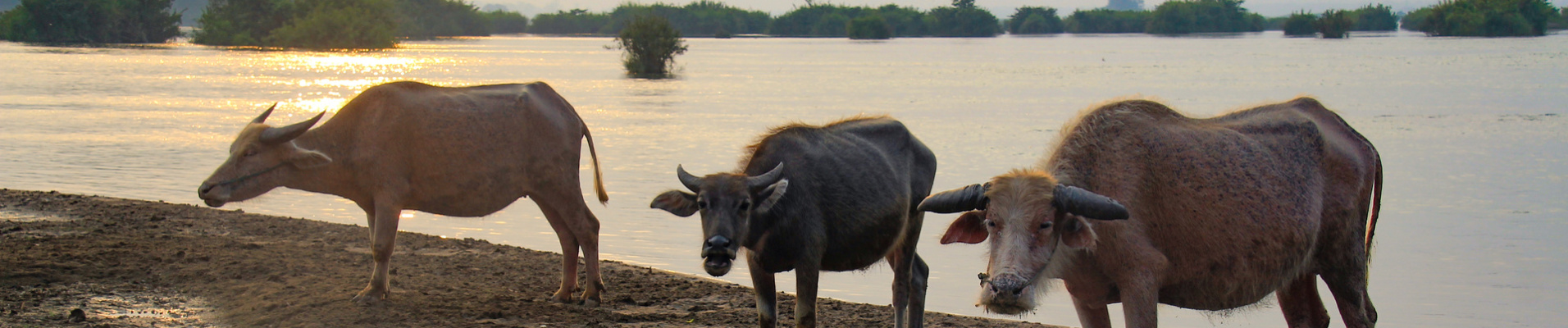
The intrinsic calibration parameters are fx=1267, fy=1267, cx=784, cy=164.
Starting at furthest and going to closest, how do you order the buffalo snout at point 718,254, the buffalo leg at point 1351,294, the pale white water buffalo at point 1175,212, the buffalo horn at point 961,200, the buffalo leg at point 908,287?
the buffalo leg at point 908,287 → the buffalo leg at point 1351,294 → the buffalo snout at point 718,254 → the buffalo horn at point 961,200 → the pale white water buffalo at point 1175,212

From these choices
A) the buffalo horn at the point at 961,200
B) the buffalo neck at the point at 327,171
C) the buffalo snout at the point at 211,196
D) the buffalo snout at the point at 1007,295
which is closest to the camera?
→ the buffalo snout at the point at 1007,295

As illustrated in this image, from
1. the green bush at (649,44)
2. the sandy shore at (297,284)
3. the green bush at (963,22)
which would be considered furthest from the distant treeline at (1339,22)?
the sandy shore at (297,284)

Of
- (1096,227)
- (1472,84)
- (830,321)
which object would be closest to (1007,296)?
(1096,227)

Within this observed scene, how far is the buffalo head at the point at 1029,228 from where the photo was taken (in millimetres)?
4496

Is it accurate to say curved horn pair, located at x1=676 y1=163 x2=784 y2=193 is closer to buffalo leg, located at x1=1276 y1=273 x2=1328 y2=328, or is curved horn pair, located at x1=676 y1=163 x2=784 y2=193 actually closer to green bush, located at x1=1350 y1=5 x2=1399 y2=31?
buffalo leg, located at x1=1276 y1=273 x2=1328 y2=328

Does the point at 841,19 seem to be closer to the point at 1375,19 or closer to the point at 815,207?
the point at 1375,19

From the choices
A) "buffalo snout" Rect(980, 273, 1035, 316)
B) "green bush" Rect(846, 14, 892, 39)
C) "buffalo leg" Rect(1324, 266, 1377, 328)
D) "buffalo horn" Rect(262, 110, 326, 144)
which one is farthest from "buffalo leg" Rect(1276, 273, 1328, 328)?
"green bush" Rect(846, 14, 892, 39)

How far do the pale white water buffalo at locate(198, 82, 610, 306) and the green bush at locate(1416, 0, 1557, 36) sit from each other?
97.1m

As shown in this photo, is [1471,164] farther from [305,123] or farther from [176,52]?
[176,52]

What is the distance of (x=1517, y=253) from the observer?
1127 cm

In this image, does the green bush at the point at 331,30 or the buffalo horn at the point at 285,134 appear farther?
the green bush at the point at 331,30

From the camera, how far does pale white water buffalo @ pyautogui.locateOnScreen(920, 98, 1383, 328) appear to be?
463 cm

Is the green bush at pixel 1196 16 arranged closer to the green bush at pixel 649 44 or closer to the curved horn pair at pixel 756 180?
the green bush at pixel 649 44

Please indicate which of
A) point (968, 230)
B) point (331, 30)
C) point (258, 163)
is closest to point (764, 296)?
point (968, 230)
